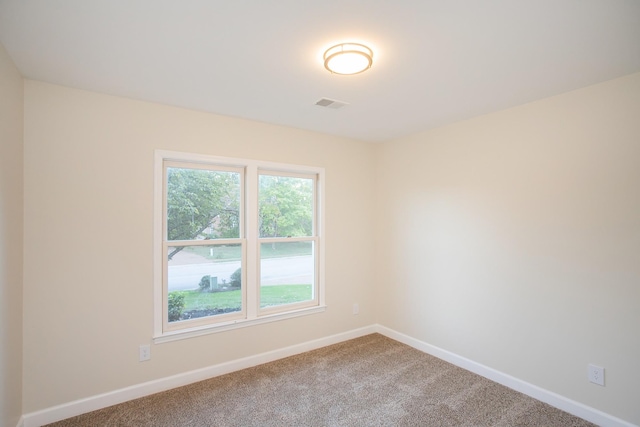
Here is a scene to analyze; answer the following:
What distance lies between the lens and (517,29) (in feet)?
5.49

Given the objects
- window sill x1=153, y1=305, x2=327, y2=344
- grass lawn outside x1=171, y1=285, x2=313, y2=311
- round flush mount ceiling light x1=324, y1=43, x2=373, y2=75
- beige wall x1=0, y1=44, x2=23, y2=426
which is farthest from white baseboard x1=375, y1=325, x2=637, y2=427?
beige wall x1=0, y1=44, x2=23, y2=426

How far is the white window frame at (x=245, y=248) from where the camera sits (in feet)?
9.00

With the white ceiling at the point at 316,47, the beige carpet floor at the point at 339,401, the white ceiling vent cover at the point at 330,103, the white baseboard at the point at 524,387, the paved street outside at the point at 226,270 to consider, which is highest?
the white ceiling vent cover at the point at 330,103

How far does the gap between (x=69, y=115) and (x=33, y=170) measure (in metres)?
0.49

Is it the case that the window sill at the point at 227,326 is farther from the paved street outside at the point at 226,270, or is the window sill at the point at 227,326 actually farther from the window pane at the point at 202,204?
the window pane at the point at 202,204

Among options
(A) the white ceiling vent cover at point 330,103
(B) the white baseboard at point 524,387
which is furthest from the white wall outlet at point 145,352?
(B) the white baseboard at point 524,387

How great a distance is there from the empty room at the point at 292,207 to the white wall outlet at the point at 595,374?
0.01 m

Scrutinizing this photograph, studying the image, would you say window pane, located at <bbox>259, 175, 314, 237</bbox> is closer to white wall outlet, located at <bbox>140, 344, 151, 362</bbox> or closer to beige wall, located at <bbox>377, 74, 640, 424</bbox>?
beige wall, located at <bbox>377, 74, 640, 424</bbox>

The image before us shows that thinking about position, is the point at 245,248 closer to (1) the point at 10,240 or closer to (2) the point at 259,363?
(2) the point at 259,363

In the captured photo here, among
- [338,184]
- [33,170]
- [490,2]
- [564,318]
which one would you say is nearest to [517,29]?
[490,2]

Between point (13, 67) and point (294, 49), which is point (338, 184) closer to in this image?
point (294, 49)

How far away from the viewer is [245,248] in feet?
10.7

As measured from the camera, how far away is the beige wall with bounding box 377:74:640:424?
222 centimetres

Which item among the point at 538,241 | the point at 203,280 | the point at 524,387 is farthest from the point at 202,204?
the point at 524,387
